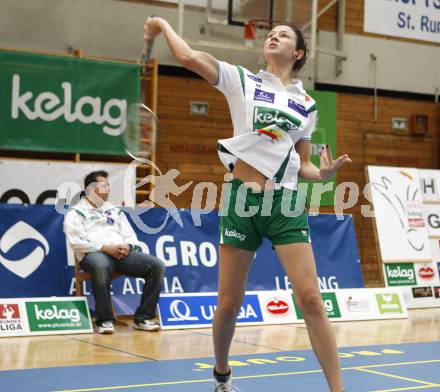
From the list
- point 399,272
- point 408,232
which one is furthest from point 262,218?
point 408,232

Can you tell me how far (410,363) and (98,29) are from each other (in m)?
7.40

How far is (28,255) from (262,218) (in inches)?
183

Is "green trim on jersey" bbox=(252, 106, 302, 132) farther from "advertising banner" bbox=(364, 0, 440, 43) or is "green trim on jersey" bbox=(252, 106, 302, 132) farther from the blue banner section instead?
"advertising banner" bbox=(364, 0, 440, 43)

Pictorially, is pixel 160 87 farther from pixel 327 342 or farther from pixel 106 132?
pixel 327 342

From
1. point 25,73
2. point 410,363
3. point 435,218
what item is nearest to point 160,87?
point 25,73

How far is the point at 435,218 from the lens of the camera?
1086cm

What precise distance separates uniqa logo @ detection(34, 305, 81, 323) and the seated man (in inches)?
9.4

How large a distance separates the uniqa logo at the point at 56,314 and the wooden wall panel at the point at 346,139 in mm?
4561

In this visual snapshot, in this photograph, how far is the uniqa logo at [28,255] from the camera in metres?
7.85

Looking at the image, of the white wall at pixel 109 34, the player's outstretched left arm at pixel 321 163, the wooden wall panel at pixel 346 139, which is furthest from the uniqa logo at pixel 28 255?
the player's outstretched left arm at pixel 321 163

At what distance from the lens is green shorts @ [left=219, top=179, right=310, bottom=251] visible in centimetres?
387

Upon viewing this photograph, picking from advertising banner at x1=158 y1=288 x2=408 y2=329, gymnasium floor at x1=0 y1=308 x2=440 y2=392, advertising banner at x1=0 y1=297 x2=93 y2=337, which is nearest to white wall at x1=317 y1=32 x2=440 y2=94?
advertising banner at x1=158 y1=288 x2=408 y2=329

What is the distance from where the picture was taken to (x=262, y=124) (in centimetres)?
389

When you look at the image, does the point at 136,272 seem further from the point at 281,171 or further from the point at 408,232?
the point at 408,232
